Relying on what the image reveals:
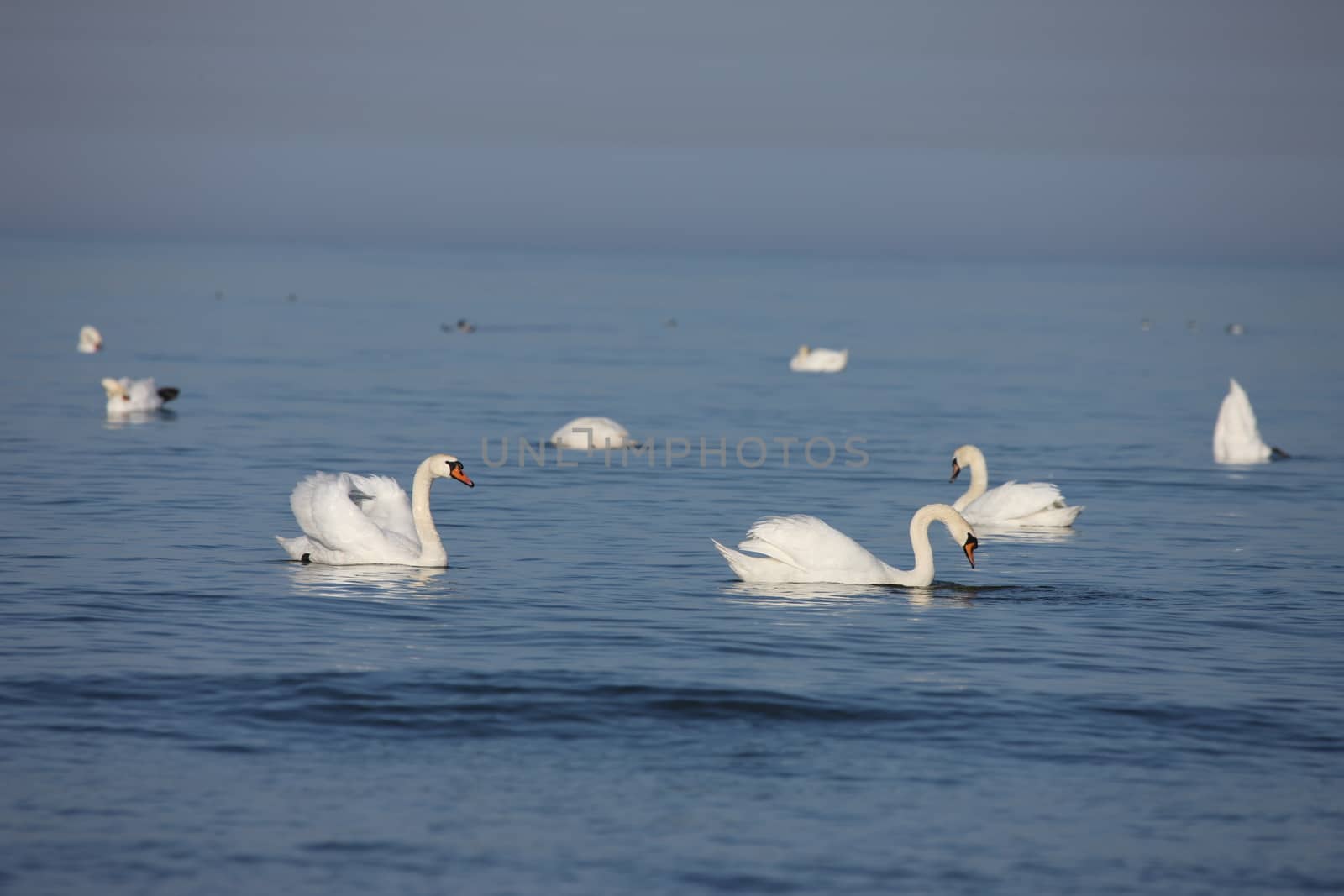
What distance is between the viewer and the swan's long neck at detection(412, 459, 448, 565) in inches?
698

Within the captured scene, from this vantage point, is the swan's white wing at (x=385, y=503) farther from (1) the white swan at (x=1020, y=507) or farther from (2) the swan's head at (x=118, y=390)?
(2) the swan's head at (x=118, y=390)

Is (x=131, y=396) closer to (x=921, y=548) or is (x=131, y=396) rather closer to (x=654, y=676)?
(x=921, y=548)

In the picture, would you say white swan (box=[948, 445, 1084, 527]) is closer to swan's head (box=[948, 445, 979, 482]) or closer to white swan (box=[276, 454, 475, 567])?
swan's head (box=[948, 445, 979, 482])

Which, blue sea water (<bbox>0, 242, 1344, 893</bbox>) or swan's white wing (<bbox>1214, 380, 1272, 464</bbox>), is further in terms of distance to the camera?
swan's white wing (<bbox>1214, 380, 1272, 464</bbox>)

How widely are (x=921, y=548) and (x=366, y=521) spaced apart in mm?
5593

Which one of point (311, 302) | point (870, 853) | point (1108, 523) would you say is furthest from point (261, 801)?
point (311, 302)

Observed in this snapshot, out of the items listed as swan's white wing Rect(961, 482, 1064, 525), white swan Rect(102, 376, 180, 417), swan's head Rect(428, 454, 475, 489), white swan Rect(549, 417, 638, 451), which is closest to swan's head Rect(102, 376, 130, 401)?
white swan Rect(102, 376, 180, 417)

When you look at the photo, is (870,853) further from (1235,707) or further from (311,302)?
(311,302)

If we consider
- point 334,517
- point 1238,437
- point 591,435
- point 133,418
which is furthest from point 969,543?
point 133,418

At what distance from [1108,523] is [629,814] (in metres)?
14.0

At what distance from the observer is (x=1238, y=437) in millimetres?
29906

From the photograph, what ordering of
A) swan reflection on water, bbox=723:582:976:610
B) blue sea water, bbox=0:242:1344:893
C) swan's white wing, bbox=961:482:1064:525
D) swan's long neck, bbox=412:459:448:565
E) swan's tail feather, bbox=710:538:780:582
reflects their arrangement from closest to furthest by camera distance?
blue sea water, bbox=0:242:1344:893 < swan reflection on water, bbox=723:582:976:610 < swan's tail feather, bbox=710:538:780:582 < swan's long neck, bbox=412:459:448:565 < swan's white wing, bbox=961:482:1064:525

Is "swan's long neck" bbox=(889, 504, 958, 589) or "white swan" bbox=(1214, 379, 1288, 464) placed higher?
"white swan" bbox=(1214, 379, 1288, 464)

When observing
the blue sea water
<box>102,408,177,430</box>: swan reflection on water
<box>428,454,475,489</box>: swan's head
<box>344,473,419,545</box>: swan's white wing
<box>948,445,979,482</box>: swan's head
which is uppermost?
<box>102,408,177,430</box>: swan reflection on water
